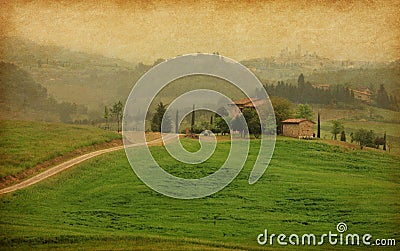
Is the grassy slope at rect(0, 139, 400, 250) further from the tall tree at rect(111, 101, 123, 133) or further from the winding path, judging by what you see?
the tall tree at rect(111, 101, 123, 133)

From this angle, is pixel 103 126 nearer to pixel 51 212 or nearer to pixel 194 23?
pixel 51 212

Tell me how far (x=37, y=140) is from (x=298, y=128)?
3.65 m

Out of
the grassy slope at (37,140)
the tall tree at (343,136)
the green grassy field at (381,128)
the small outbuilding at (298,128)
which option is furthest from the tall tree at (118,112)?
the tall tree at (343,136)

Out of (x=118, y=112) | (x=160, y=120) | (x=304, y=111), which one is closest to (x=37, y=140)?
(x=118, y=112)

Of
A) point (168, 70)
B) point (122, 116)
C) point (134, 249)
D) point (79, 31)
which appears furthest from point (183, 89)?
point (134, 249)

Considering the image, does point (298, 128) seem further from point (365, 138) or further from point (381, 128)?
point (381, 128)

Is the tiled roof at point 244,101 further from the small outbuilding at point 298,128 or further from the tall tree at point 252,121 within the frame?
the small outbuilding at point 298,128

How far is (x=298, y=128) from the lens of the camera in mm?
7848

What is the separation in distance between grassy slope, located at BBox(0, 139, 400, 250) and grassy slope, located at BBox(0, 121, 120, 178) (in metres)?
0.35

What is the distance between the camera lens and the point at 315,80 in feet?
25.8

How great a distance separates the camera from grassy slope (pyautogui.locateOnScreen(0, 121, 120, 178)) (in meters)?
7.73

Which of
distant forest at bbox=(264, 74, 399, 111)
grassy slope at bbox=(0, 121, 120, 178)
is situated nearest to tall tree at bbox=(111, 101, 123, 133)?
grassy slope at bbox=(0, 121, 120, 178)

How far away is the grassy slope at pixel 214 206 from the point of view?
737 centimetres

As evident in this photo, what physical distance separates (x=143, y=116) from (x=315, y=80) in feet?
8.07
